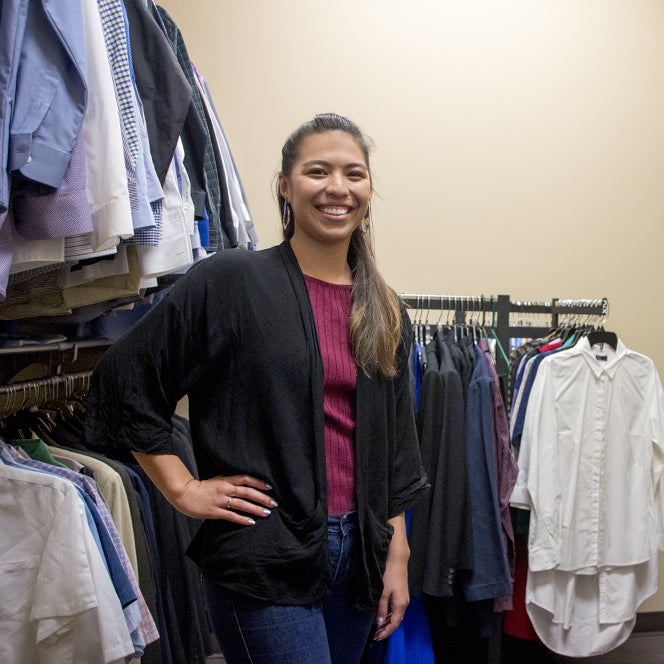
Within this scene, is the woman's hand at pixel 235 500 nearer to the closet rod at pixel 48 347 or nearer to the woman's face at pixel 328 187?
the woman's face at pixel 328 187

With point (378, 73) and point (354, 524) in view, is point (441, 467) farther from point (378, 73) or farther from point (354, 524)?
point (378, 73)

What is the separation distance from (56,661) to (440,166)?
2.26 meters

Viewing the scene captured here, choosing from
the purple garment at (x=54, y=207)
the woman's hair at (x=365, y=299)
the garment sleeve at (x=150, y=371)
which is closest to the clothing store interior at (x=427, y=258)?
the purple garment at (x=54, y=207)

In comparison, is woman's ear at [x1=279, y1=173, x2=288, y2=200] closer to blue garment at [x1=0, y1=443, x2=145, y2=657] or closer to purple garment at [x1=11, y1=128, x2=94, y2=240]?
purple garment at [x1=11, y1=128, x2=94, y2=240]

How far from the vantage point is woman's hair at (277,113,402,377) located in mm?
1244

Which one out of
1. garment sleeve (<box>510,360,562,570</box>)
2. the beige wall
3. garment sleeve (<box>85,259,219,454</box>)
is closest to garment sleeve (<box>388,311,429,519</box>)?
garment sleeve (<box>85,259,219,454</box>)

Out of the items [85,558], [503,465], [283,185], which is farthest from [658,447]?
[85,558]

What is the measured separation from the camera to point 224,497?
1129 millimetres

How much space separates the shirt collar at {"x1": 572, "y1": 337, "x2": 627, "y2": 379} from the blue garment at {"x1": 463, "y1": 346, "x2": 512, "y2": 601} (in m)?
0.36

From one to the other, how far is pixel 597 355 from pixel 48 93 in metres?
1.96

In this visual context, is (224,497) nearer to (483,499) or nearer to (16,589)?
(16,589)

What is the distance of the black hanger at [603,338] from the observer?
97.0 inches

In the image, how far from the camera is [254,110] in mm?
2854

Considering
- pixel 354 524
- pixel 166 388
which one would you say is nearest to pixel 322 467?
pixel 354 524
